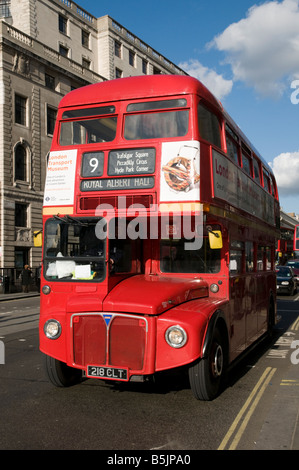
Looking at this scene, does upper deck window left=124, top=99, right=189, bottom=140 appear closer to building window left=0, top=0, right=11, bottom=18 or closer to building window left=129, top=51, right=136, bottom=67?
building window left=0, top=0, right=11, bottom=18

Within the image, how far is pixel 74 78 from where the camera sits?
37312 millimetres

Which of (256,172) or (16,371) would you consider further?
(256,172)

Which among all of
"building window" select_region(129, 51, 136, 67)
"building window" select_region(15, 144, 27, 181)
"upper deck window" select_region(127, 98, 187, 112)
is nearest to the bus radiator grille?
"upper deck window" select_region(127, 98, 187, 112)

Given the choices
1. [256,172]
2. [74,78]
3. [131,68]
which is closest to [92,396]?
[256,172]

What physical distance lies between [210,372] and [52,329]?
205cm

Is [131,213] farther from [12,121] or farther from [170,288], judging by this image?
[12,121]

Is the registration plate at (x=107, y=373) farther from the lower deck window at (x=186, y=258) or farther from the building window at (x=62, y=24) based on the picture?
the building window at (x=62, y=24)

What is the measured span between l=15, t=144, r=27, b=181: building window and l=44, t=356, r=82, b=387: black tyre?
27262 millimetres

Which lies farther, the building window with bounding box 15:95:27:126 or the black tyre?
the building window with bounding box 15:95:27:126

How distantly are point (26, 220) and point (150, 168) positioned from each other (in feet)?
90.9

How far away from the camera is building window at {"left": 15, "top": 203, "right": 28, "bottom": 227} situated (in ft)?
104

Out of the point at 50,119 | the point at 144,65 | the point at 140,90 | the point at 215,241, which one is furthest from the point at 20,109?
the point at 215,241

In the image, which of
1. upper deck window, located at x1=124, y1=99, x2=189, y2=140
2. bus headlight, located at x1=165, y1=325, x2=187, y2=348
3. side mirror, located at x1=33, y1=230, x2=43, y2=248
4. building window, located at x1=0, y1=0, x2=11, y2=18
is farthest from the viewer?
building window, located at x1=0, y1=0, x2=11, y2=18

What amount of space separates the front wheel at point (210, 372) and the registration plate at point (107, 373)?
866mm
